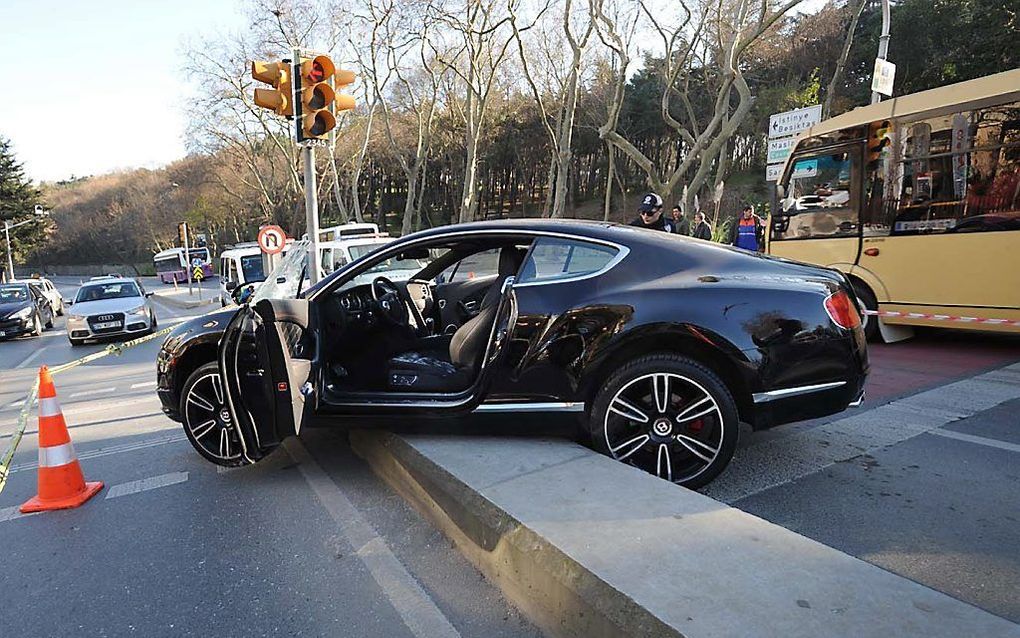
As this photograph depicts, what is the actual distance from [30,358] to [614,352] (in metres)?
13.9

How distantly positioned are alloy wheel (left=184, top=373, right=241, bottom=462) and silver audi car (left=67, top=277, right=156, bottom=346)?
11.2 meters

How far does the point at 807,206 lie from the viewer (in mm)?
8703

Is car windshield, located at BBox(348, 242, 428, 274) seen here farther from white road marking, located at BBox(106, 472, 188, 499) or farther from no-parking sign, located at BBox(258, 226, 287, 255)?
no-parking sign, located at BBox(258, 226, 287, 255)

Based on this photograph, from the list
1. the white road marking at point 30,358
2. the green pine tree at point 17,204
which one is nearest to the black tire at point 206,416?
the white road marking at point 30,358

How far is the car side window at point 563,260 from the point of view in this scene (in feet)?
12.6

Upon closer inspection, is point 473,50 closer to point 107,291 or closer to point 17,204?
point 107,291

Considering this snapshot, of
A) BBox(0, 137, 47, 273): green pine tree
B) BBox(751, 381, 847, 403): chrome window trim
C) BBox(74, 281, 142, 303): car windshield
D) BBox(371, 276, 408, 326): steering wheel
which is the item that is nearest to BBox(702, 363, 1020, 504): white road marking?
BBox(751, 381, 847, 403): chrome window trim

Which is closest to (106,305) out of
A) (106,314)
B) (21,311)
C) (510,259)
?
(106,314)

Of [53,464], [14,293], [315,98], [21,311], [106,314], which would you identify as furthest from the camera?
[14,293]

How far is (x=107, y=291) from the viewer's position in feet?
49.6

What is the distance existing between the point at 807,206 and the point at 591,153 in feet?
138

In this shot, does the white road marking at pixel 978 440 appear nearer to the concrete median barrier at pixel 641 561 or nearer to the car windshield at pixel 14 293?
the concrete median barrier at pixel 641 561

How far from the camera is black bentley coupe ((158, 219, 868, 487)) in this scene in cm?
362

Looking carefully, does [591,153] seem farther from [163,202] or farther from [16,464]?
[16,464]
